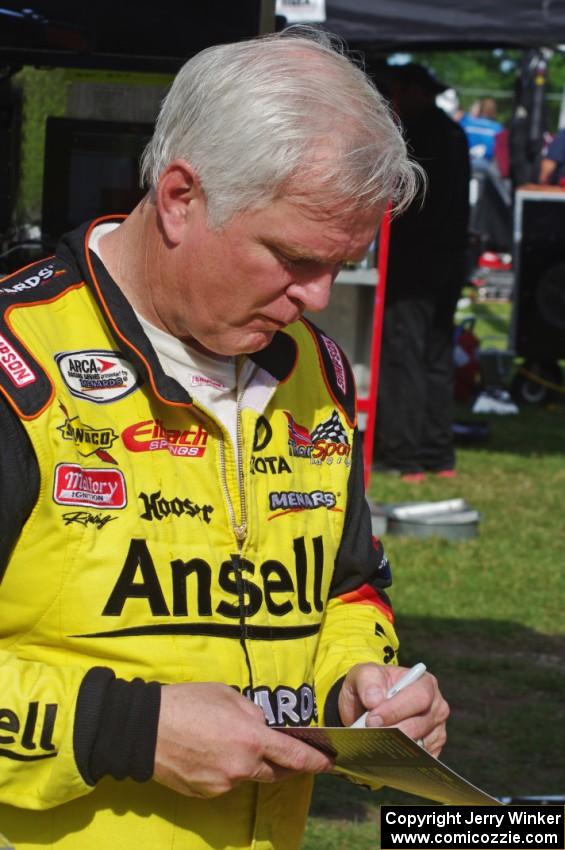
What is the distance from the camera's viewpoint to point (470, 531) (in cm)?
668

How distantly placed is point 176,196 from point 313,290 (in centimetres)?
21

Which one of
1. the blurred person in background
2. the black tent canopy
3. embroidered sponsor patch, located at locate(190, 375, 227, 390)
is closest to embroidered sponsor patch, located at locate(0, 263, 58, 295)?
embroidered sponsor patch, located at locate(190, 375, 227, 390)

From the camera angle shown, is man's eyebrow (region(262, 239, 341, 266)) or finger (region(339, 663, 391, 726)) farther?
finger (region(339, 663, 391, 726))

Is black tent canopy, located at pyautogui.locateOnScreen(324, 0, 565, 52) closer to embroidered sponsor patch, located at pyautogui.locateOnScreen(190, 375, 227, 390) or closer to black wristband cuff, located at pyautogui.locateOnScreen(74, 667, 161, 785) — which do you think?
embroidered sponsor patch, located at pyautogui.locateOnScreen(190, 375, 227, 390)

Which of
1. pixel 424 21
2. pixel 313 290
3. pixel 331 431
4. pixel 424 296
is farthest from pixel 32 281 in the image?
pixel 424 296

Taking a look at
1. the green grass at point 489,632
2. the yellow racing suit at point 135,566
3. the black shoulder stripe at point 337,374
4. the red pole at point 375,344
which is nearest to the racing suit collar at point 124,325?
the yellow racing suit at point 135,566

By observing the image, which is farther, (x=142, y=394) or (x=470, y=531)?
(x=470, y=531)

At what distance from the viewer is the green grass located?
410 centimetres

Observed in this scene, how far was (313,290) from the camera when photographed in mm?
1794

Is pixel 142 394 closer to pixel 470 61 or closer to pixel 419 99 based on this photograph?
pixel 419 99

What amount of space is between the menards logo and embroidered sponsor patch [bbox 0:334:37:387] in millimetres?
52

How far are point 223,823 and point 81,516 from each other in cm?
47

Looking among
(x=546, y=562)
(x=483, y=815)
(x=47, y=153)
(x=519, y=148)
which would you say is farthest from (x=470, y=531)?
(x=519, y=148)

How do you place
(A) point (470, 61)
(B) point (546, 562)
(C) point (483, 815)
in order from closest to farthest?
(C) point (483, 815) → (B) point (546, 562) → (A) point (470, 61)
